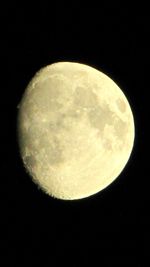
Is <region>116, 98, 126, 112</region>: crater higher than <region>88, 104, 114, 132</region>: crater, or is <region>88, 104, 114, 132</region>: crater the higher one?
<region>116, 98, 126, 112</region>: crater

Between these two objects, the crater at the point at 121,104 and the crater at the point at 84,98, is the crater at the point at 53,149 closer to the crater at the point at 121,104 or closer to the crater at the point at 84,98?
the crater at the point at 84,98

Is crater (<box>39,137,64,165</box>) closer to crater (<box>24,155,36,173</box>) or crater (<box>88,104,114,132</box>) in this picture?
crater (<box>24,155,36,173</box>)

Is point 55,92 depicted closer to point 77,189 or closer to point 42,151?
point 42,151

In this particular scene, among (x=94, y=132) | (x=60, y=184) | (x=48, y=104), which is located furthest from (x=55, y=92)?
(x=60, y=184)

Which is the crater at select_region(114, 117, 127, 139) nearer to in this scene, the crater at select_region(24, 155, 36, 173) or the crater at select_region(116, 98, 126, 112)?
the crater at select_region(116, 98, 126, 112)

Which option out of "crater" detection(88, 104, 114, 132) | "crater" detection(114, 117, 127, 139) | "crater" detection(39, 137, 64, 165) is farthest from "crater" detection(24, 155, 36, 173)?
"crater" detection(114, 117, 127, 139)

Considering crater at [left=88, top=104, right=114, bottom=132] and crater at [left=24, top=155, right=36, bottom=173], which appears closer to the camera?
crater at [left=88, top=104, right=114, bottom=132]

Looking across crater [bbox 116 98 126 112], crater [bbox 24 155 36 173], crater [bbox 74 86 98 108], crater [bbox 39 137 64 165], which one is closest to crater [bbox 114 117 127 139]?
crater [bbox 116 98 126 112]

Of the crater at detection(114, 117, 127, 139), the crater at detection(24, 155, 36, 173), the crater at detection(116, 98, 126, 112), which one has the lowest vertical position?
the crater at detection(24, 155, 36, 173)
